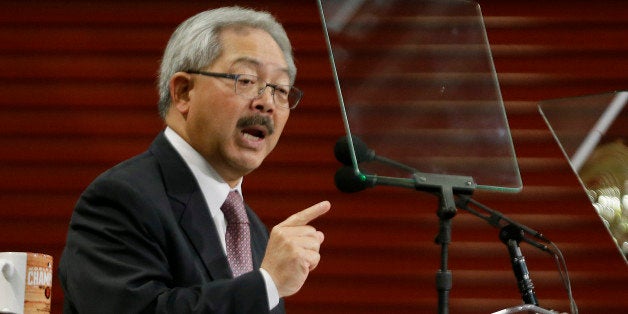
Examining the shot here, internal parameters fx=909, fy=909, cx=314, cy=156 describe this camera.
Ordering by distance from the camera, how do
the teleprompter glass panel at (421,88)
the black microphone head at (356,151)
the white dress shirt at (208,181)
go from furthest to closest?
the white dress shirt at (208,181), the teleprompter glass panel at (421,88), the black microphone head at (356,151)

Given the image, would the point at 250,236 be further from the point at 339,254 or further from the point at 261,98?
the point at 339,254

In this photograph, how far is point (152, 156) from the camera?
237 cm

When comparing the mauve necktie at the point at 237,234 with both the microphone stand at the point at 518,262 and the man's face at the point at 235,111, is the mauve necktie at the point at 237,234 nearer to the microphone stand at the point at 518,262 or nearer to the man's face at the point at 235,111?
the man's face at the point at 235,111

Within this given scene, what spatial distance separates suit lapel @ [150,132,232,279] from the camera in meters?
2.21

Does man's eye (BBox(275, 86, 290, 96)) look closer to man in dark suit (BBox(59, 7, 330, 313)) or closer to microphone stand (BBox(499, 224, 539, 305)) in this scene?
man in dark suit (BBox(59, 7, 330, 313))

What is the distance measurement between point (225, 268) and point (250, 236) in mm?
357

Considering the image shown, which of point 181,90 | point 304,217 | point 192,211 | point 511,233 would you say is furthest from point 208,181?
point 511,233

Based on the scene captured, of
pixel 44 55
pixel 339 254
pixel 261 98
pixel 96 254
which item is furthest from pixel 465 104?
pixel 44 55

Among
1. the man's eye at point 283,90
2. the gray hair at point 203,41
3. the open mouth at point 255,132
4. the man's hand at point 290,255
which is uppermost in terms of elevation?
the gray hair at point 203,41

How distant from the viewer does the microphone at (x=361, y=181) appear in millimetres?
1849

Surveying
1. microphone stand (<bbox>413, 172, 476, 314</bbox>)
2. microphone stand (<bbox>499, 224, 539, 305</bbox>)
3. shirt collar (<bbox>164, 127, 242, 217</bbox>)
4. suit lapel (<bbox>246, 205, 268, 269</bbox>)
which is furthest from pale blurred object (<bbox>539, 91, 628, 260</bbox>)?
shirt collar (<bbox>164, 127, 242, 217</bbox>)

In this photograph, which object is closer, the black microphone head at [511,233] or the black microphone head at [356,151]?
the black microphone head at [356,151]

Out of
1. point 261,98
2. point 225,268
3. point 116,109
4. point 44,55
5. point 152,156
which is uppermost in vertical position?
point 44,55

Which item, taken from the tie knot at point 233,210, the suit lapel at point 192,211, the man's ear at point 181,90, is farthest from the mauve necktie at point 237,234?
the man's ear at point 181,90
